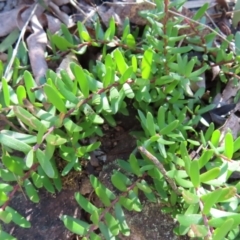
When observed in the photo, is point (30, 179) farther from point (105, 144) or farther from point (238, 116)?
point (238, 116)

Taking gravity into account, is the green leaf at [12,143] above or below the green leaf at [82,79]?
below

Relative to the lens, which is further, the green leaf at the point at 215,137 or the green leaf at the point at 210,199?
the green leaf at the point at 215,137

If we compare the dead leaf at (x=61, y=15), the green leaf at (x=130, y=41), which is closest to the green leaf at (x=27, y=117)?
the green leaf at (x=130, y=41)

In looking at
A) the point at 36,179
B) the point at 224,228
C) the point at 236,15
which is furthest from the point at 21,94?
A: the point at 236,15

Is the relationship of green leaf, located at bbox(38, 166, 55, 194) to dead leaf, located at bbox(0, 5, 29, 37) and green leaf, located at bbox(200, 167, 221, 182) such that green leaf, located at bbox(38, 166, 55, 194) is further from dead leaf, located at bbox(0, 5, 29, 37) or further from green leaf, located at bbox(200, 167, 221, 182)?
dead leaf, located at bbox(0, 5, 29, 37)

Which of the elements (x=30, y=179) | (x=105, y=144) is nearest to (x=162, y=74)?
(x=105, y=144)

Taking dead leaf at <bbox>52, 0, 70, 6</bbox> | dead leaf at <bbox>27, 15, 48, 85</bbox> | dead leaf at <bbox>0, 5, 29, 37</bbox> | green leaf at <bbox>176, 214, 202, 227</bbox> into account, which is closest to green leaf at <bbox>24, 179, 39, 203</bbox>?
dead leaf at <bbox>27, 15, 48, 85</bbox>

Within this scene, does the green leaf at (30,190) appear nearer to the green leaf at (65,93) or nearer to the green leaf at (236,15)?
the green leaf at (65,93)
